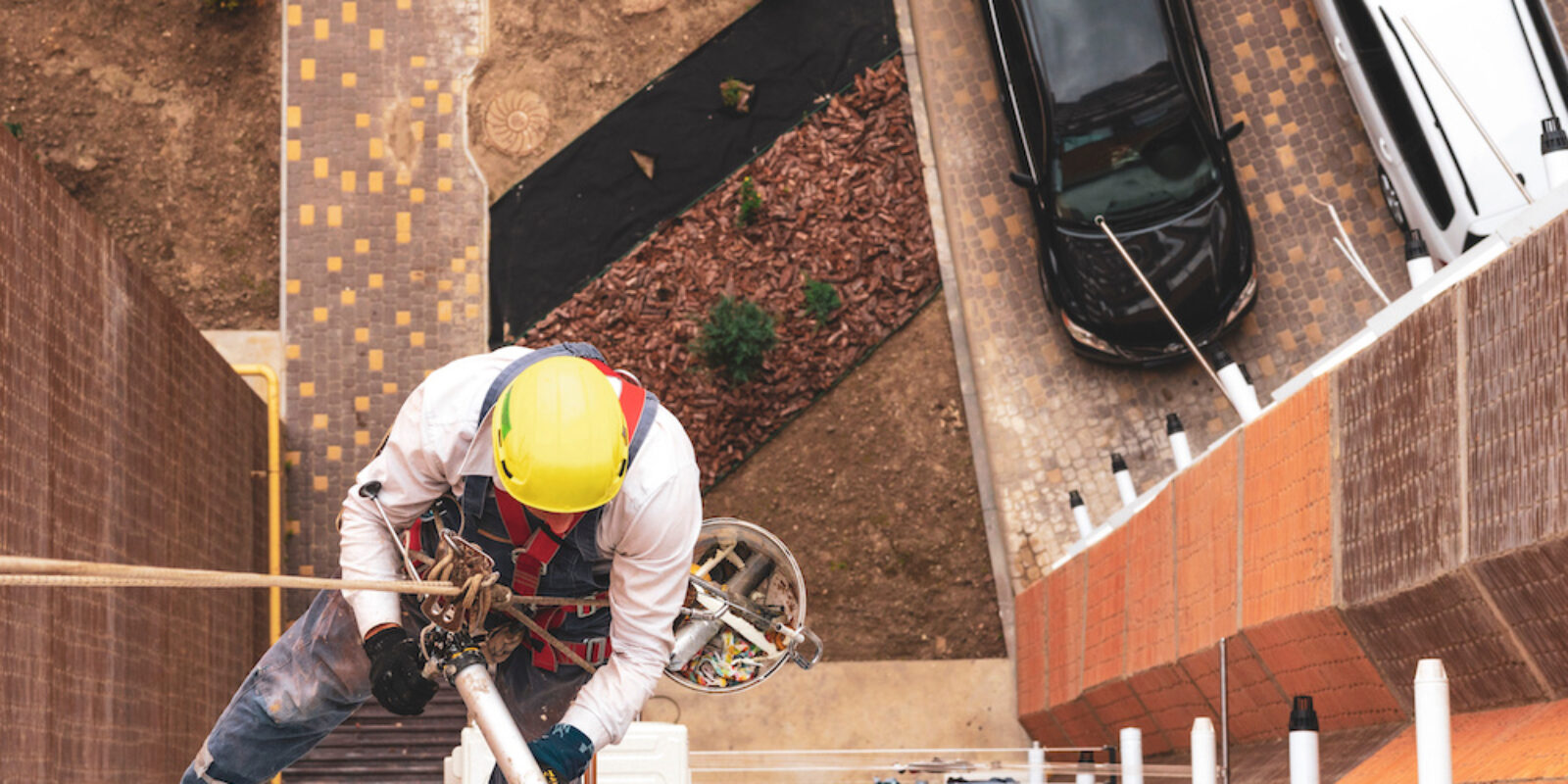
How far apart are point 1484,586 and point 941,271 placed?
21.1 ft

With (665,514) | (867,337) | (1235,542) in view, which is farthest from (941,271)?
(665,514)

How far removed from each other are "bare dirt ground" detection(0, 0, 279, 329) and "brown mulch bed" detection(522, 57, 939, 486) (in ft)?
7.27

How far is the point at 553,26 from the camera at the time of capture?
10.1m

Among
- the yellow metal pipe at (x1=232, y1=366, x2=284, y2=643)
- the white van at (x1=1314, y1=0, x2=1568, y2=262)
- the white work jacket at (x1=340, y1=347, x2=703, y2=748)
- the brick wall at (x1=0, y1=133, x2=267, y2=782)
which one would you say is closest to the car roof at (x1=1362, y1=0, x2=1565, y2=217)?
the white van at (x1=1314, y1=0, x2=1568, y2=262)

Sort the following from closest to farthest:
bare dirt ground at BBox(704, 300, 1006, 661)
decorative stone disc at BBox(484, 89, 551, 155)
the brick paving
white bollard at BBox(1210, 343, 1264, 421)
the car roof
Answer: white bollard at BBox(1210, 343, 1264, 421) → the car roof → bare dirt ground at BBox(704, 300, 1006, 661) → the brick paving → decorative stone disc at BBox(484, 89, 551, 155)

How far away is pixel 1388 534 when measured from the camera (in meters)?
4.29

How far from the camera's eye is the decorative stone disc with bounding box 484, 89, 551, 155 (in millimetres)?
9977

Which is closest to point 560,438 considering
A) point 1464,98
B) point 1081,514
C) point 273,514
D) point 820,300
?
point 1081,514

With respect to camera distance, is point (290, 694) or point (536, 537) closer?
point (536, 537)

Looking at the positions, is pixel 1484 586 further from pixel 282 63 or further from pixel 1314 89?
pixel 282 63

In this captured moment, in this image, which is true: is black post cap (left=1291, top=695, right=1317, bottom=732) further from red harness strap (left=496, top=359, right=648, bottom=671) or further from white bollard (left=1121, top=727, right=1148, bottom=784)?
red harness strap (left=496, top=359, right=648, bottom=671)

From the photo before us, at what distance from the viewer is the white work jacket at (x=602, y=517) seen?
466cm

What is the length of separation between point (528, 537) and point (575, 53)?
6.06 metres

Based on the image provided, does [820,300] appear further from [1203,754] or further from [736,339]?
[1203,754]
